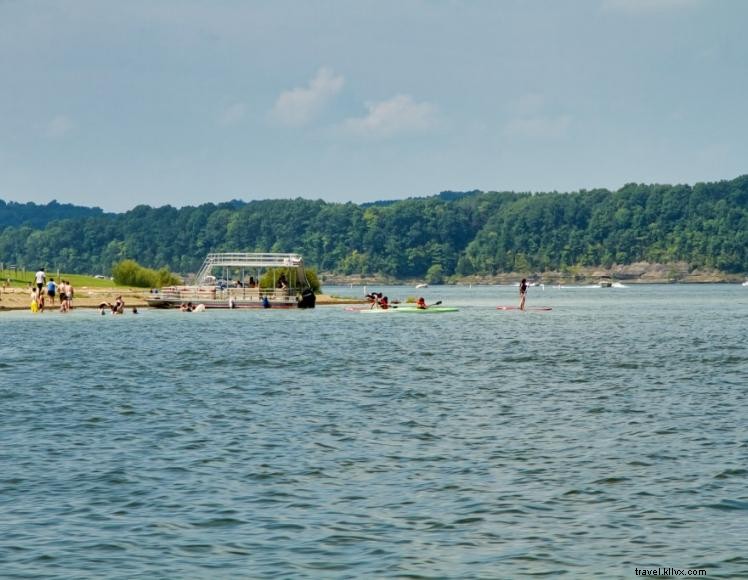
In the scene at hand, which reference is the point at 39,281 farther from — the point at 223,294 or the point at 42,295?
the point at 223,294

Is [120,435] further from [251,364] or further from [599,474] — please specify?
[251,364]

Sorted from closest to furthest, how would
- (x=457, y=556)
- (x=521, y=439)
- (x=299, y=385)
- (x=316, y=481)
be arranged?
(x=457, y=556) → (x=316, y=481) → (x=521, y=439) → (x=299, y=385)

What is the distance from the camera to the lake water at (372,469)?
57.6 feet

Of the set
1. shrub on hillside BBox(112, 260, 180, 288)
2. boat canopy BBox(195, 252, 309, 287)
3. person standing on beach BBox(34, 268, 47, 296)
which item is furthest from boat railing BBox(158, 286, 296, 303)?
shrub on hillside BBox(112, 260, 180, 288)

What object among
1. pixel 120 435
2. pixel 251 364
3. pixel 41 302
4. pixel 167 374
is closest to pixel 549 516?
pixel 120 435

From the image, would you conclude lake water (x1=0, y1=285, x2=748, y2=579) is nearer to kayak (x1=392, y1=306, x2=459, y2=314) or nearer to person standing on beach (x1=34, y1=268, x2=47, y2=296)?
person standing on beach (x1=34, y1=268, x2=47, y2=296)

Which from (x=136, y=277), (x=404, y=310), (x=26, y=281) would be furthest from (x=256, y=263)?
(x=136, y=277)

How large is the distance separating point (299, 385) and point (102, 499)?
824 inches

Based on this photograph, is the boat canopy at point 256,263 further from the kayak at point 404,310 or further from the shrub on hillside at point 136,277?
the shrub on hillside at point 136,277

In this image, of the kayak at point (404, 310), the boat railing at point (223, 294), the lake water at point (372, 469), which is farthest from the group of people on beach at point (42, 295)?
the lake water at point (372, 469)

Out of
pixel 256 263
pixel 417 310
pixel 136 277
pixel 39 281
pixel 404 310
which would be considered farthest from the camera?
pixel 136 277

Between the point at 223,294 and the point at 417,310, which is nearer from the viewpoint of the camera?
the point at 417,310

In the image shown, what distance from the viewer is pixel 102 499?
2112cm

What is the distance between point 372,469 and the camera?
2400cm
